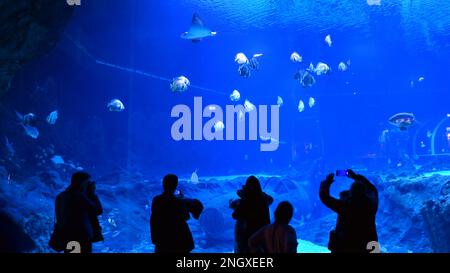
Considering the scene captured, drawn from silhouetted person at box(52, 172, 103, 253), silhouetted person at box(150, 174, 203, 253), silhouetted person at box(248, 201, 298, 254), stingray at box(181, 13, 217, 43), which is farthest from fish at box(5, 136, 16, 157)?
silhouetted person at box(248, 201, 298, 254)

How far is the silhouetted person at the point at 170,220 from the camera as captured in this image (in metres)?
3.53

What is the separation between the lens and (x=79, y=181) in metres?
3.73

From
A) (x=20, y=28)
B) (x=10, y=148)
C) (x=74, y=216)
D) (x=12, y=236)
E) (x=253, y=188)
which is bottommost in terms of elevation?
(x=74, y=216)

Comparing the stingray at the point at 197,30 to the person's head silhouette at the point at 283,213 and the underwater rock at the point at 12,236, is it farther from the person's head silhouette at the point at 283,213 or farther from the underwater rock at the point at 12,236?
the person's head silhouette at the point at 283,213

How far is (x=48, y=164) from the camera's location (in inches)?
579

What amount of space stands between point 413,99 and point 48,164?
155ft

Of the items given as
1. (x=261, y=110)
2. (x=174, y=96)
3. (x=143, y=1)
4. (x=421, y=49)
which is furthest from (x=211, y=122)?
(x=421, y=49)

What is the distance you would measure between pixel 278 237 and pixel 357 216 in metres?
0.83

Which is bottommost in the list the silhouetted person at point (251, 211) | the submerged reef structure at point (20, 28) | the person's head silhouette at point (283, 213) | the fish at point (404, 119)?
the person's head silhouette at point (283, 213)

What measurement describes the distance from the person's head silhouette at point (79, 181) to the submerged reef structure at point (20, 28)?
4.17 metres

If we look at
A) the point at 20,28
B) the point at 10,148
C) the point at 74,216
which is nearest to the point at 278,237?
the point at 74,216

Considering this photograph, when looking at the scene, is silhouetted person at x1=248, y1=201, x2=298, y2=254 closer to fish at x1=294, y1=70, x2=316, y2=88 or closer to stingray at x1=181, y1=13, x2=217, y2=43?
stingray at x1=181, y1=13, x2=217, y2=43

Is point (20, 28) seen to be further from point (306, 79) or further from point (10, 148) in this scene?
point (10, 148)

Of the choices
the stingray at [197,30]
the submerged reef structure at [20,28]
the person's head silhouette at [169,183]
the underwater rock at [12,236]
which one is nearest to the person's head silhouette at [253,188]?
the person's head silhouette at [169,183]
